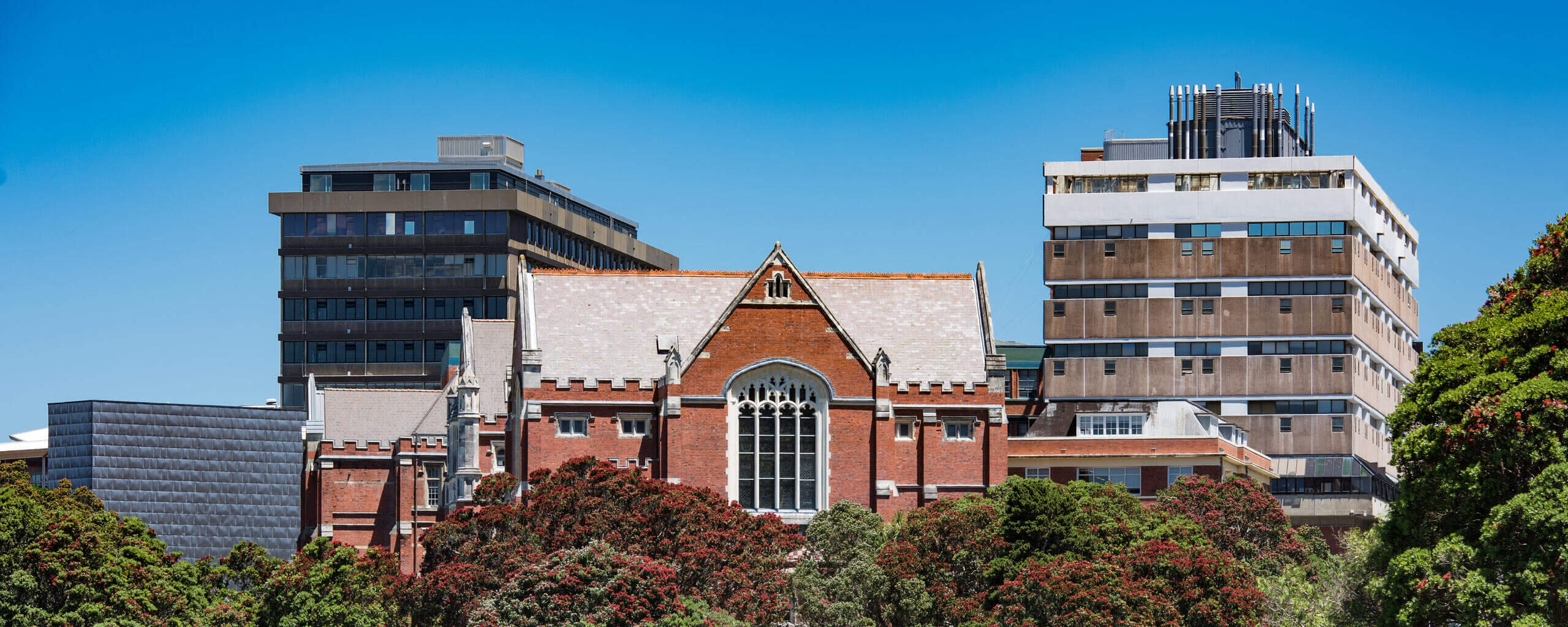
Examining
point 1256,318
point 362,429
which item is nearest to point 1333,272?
point 1256,318

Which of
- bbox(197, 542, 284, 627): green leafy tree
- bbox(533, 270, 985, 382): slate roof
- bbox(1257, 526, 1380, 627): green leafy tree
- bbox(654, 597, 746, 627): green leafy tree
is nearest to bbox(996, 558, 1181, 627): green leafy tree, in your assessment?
bbox(1257, 526, 1380, 627): green leafy tree

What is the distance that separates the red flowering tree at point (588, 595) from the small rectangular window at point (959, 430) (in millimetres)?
27661

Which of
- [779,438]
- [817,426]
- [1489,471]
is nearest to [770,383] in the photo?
[779,438]

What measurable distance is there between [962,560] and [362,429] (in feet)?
195

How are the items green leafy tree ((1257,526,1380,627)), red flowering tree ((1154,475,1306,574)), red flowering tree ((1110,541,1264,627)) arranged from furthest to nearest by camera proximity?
red flowering tree ((1154,475,1306,574)), red flowering tree ((1110,541,1264,627)), green leafy tree ((1257,526,1380,627))

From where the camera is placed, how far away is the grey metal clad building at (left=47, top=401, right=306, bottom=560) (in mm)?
145750

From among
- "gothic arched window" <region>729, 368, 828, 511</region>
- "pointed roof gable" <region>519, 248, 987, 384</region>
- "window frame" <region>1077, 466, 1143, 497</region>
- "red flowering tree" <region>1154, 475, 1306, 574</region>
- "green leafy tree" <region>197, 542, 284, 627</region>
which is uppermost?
"pointed roof gable" <region>519, 248, 987, 384</region>

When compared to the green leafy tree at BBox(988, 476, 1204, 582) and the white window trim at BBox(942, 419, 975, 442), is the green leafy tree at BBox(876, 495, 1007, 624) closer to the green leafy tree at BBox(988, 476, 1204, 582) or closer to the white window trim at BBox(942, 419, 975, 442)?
Answer: the green leafy tree at BBox(988, 476, 1204, 582)

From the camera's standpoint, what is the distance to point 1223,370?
463 feet

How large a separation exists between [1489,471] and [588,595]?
28.7 m

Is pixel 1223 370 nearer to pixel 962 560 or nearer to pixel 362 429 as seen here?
pixel 362 429

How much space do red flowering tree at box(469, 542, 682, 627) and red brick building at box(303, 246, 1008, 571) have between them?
2030cm

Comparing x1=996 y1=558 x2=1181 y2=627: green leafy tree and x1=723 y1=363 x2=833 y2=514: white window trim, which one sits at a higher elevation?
x1=723 y1=363 x2=833 y2=514: white window trim

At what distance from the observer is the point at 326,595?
3199 inches
